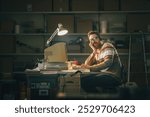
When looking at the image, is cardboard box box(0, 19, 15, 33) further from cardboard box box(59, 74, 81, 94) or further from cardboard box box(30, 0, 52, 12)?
cardboard box box(59, 74, 81, 94)

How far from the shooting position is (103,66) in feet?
16.3

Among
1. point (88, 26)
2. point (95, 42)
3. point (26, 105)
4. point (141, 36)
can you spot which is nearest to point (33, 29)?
point (88, 26)

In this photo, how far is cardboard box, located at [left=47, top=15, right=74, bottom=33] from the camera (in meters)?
6.44

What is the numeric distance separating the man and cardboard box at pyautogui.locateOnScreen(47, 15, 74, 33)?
0.89m

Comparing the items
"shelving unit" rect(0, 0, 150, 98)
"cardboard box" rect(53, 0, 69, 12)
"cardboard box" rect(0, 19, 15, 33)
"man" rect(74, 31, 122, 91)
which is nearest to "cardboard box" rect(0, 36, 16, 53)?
"shelving unit" rect(0, 0, 150, 98)

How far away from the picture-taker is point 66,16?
6453 millimetres

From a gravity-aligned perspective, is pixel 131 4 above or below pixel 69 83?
above

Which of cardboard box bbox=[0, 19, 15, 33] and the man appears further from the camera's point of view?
cardboard box bbox=[0, 19, 15, 33]

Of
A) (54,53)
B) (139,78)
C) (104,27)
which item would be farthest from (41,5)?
(139,78)

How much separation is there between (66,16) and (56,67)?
6.44 feet

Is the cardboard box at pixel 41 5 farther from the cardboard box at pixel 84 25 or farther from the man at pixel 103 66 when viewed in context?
the man at pixel 103 66

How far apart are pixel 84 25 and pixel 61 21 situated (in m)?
0.44

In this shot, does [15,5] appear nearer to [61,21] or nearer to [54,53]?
[61,21]

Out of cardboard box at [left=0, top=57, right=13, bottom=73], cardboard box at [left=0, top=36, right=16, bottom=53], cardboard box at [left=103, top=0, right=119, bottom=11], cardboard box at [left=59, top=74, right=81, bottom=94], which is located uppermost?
cardboard box at [left=103, top=0, right=119, bottom=11]
